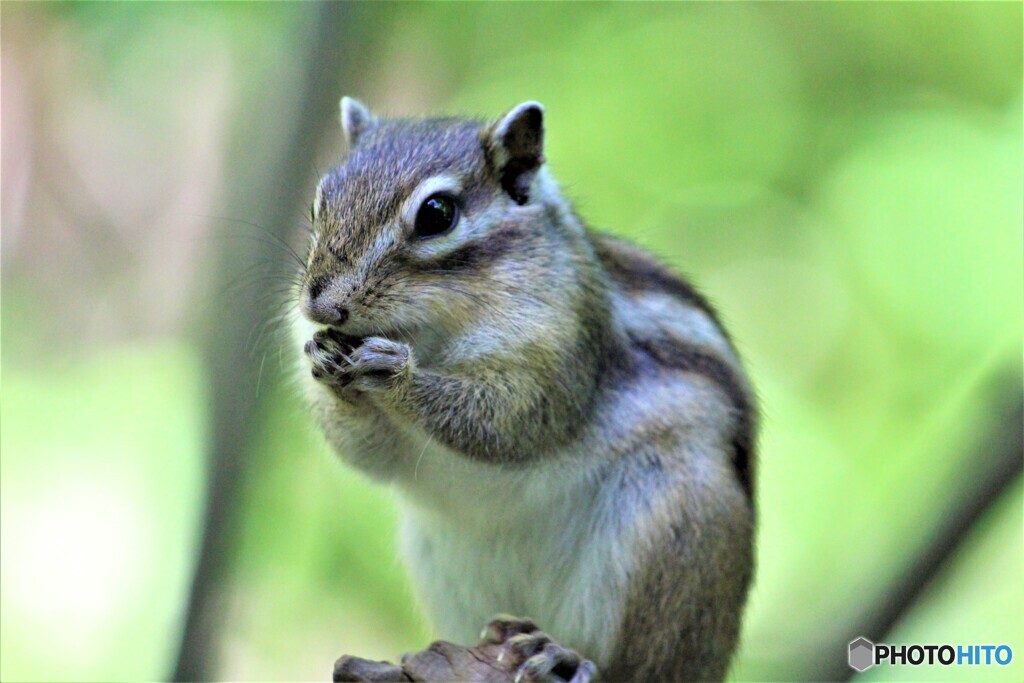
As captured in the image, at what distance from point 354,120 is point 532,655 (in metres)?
1.93

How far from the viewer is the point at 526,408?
3328 millimetres

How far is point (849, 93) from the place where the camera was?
19.1ft

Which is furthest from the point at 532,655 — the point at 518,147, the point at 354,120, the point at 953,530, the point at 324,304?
the point at 354,120

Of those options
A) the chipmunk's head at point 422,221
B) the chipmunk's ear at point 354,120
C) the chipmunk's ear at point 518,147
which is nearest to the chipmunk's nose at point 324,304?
the chipmunk's head at point 422,221

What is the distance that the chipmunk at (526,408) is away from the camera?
9.90 feet

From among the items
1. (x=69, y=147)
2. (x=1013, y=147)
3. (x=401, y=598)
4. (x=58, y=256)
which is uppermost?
(x=1013, y=147)

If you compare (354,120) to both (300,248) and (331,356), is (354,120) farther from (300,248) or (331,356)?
(331,356)

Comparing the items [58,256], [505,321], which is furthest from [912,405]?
[58,256]

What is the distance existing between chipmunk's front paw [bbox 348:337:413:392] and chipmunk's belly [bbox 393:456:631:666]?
0.61 meters

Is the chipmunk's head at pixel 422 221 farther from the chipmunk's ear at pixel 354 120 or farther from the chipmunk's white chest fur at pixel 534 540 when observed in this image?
the chipmunk's white chest fur at pixel 534 540

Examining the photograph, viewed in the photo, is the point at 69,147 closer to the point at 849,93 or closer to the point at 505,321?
the point at 505,321

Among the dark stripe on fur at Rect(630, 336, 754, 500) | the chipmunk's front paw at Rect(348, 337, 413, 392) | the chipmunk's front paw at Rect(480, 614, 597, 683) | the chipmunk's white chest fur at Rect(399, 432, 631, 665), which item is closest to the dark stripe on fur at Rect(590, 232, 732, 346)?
the dark stripe on fur at Rect(630, 336, 754, 500)

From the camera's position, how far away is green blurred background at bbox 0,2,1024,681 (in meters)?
4.05

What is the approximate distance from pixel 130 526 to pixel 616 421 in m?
2.49
